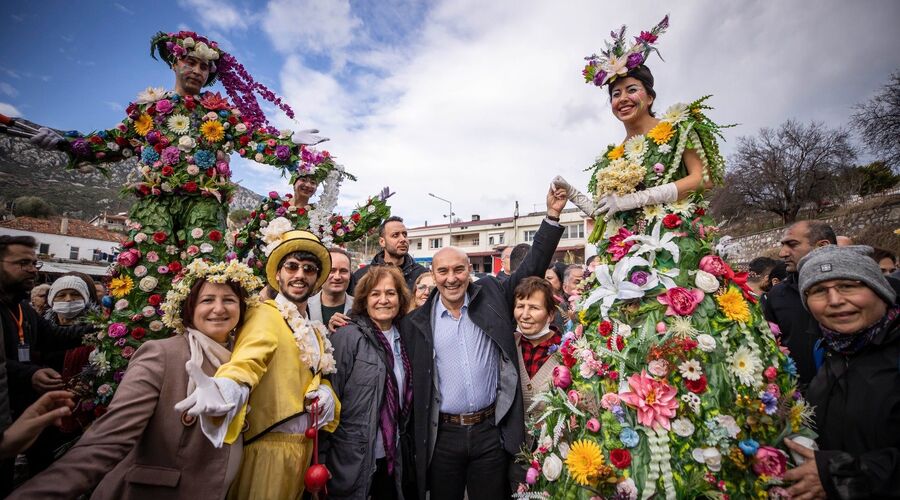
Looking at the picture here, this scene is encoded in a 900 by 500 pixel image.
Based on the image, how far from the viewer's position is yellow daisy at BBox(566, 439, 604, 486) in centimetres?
200

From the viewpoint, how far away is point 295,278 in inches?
115

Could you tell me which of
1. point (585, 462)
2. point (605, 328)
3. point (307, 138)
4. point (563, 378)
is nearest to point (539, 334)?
point (563, 378)

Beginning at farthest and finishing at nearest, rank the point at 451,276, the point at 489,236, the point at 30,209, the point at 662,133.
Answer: the point at 489,236 < the point at 30,209 < the point at 451,276 < the point at 662,133

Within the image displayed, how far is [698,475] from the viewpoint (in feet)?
6.23

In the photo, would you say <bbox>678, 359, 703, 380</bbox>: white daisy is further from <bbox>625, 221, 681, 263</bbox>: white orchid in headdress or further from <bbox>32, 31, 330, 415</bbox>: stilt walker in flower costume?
<bbox>32, 31, 330, 415</bbox>: stilt walker in flower costume

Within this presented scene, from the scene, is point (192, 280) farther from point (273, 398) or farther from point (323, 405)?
point (323, 405)

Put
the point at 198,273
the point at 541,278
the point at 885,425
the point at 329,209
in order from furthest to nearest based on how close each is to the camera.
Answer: the point at 329,209 < the point at 541,278 < the point at 198,273 < the point at 885,425

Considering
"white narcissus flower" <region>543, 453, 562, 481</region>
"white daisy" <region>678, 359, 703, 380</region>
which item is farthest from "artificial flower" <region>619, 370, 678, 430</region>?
"white narcissus flower" <region>543, 453, 562, 481</region>

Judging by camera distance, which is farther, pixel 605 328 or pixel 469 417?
pixel 469 417

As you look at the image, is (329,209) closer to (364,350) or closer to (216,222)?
(216,222)

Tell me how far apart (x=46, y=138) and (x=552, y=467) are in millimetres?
5127

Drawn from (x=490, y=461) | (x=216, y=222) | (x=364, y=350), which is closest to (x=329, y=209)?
(x=216, y=222)

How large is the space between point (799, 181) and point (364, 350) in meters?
32.7

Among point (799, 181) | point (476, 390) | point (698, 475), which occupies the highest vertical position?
point (799, 181)
